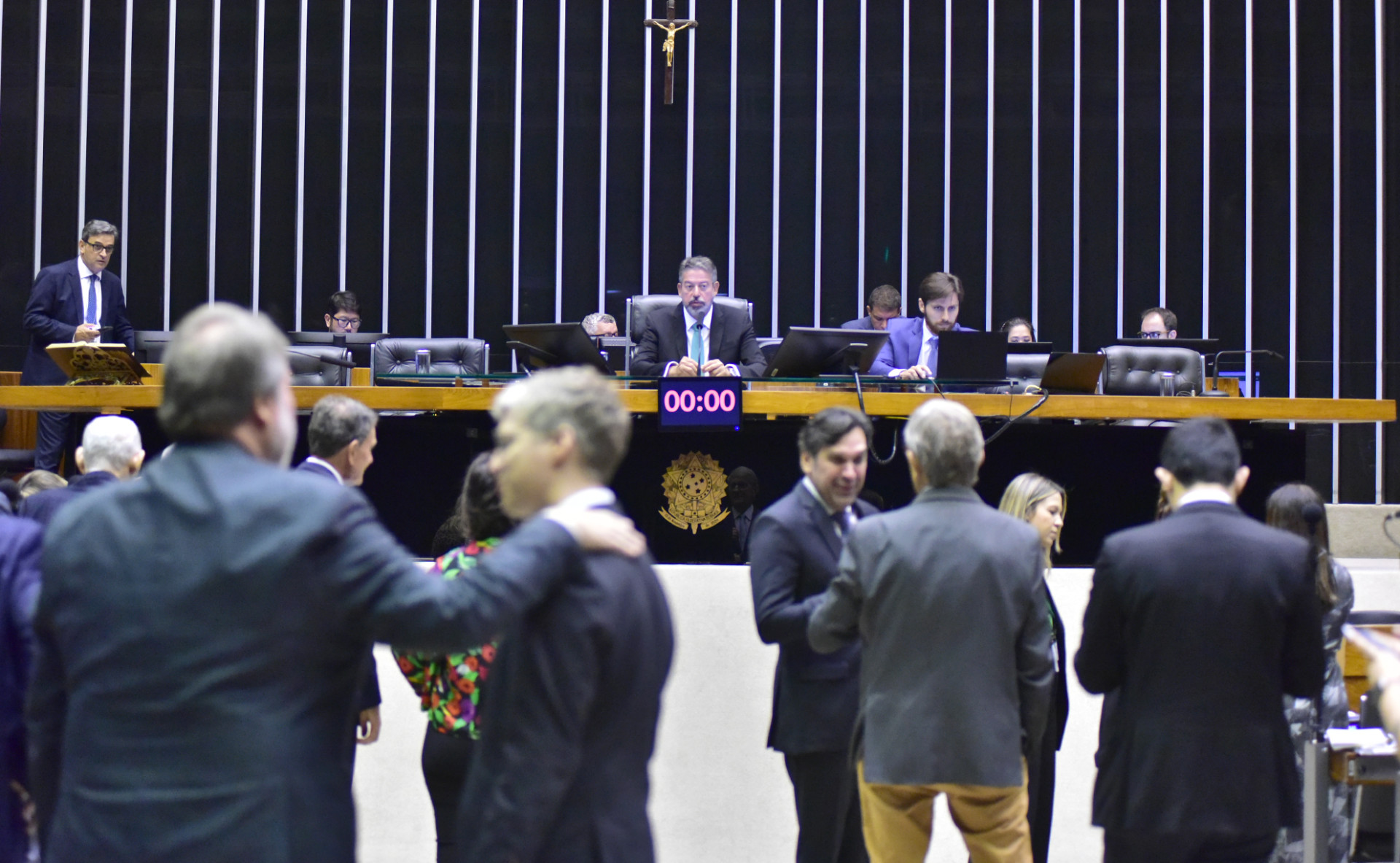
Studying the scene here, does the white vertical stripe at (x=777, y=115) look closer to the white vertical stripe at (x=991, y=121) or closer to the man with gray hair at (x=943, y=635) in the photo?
the white vertical stripe at (x=991, y=121)

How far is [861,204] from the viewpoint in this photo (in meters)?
8.92

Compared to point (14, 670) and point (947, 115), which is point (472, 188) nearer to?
point (947, 115)

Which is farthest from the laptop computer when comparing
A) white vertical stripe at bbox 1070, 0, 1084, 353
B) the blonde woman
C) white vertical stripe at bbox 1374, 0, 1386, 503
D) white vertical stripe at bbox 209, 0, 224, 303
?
white vertical stripe at bbox 209, 0, 224, 303

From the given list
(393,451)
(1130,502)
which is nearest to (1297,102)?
(1130,502)

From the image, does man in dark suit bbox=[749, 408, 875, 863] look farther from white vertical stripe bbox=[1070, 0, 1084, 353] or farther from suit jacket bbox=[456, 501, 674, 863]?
white vertical stripe bbox=[1070, 0, 1084, 353]

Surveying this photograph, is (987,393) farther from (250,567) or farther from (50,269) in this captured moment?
(50,269)

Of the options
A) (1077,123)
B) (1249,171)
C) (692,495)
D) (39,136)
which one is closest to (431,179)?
(39,136)

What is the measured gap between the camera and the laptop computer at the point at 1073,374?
201 inches

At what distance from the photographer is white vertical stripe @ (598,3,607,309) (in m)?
8.84

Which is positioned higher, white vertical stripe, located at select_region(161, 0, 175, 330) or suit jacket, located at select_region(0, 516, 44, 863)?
white vertical stripe, located at select_region(161, 0, 175, 330)

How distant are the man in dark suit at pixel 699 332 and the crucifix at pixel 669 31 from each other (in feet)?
10.0

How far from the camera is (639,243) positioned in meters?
8.94

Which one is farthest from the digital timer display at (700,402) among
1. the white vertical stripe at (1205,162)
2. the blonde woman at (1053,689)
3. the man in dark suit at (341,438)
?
the white vertical stripe at (1205,162)

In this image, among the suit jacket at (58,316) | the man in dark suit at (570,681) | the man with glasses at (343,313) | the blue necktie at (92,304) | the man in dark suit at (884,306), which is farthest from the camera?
the man with glasses at (343,313)
